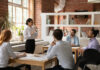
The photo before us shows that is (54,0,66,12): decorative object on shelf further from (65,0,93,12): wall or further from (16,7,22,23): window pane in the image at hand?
(16,7,22,23): window pane

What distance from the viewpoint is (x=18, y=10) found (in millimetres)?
6348

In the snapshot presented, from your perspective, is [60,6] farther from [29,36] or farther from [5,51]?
[5,51]

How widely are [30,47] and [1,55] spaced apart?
5.81 ft

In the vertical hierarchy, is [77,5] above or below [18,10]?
above

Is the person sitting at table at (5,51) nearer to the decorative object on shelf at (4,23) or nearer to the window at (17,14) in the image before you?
the decorative object on shelf at (4,23)

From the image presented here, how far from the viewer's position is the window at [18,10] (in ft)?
19.1

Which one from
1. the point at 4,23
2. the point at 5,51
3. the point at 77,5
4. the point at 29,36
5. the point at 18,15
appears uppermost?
the point at 77,5

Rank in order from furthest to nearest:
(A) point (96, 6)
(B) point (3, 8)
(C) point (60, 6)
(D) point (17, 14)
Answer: (A) point (96, 6)
(C) point (60, 6)
(D) point (17, 14)
(B) point (3, 8)

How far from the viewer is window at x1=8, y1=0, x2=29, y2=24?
19.1 ft

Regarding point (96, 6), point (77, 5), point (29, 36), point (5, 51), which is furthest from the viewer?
point (77, 5)

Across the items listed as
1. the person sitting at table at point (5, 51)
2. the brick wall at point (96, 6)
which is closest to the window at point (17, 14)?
the person sitting at table at point (5, 51)

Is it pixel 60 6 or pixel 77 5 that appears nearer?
pixel 60 6

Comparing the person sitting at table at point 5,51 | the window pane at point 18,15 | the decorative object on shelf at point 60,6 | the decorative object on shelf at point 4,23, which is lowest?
the person sitting at table at point 5,51

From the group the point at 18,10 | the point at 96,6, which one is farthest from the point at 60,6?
the point at 18,10
